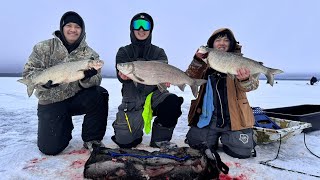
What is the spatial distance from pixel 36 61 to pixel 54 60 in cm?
25

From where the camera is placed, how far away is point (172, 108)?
4.44 m

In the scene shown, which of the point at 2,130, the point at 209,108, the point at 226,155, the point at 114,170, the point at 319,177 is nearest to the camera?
the point at 114,170

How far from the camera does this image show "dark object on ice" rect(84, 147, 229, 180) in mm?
2932

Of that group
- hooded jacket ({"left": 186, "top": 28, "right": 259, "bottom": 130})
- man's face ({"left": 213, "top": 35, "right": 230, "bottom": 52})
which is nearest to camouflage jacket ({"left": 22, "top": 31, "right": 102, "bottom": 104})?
hooded jacket ({"left": 186, "top": 28, "right": 259, "bottom": 130})

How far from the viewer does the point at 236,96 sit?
4.37 meters

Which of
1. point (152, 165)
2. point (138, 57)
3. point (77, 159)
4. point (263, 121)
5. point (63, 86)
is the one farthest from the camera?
point (263, 121)

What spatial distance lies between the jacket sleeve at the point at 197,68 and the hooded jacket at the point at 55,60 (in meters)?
1.34

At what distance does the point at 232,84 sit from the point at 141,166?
2033 mm

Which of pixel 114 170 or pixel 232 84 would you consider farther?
pixel 232 84

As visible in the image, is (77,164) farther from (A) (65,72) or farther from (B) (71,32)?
(B) (71,32)

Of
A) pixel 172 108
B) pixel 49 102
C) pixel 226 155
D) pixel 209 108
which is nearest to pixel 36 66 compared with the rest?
pixel 49 102

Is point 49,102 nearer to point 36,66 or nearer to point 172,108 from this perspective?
point 36,66

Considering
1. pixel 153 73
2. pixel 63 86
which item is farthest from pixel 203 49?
pixel 63 86

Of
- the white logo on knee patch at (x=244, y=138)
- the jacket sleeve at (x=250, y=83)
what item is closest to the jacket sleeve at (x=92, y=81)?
the jacket sleeve at (x=250, y=83)
